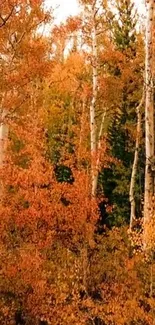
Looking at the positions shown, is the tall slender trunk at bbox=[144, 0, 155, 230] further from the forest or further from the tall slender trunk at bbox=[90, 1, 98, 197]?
the tall slender trunk at bbox=[90, 1, 98, 197]

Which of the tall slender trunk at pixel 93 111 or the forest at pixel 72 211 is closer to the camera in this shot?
the forest at pixel 72 211

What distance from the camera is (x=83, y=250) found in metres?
13.6

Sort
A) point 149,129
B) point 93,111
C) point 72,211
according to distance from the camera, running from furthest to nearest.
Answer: point 93,111 → point 72,211 → point 149,129

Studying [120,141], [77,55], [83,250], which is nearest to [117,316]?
[83,250]

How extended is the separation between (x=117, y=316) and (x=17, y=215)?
3.99m

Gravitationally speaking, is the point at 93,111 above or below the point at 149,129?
above

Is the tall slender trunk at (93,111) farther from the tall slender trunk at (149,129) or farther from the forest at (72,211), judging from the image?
the tall slender trunk at (149,129)

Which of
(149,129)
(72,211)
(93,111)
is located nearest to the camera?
(149,129)

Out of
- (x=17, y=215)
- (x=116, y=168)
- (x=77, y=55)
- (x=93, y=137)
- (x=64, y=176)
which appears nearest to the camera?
(x=17, y=215)

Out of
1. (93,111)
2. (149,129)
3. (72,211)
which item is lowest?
(72,211)

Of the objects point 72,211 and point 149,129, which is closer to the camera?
point 149,129

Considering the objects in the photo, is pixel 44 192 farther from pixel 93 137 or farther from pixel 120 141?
pixel 120 141

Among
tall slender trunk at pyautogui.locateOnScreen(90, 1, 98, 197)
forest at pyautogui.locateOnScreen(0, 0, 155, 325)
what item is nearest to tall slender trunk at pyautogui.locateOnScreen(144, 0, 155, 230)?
forest at pyautogui.locateOnScreen(0, 0, 155, 325)

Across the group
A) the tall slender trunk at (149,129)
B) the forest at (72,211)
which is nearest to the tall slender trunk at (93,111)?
the forest at (72,211)
